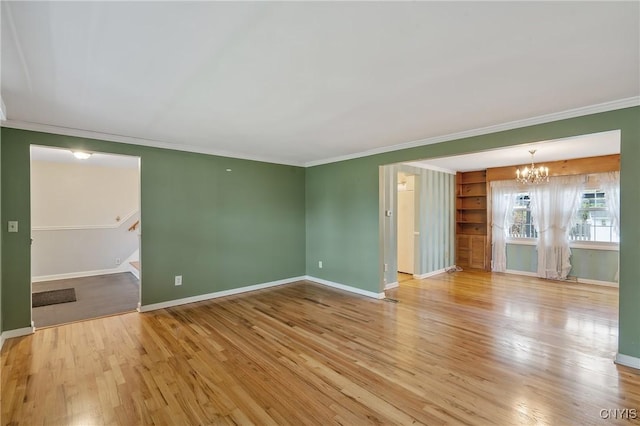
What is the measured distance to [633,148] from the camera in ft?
8.41

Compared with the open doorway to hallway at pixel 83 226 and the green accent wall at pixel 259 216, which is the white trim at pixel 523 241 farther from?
the open doorway to hallway at pixel 83 226

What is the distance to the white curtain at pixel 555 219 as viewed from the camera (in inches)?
225

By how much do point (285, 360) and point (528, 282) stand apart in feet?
17.4

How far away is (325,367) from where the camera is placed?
8.39 ft

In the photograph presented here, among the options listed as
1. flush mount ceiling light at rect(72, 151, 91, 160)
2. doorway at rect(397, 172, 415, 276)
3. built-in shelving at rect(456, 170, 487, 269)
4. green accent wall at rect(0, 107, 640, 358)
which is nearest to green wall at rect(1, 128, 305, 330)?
green accent wall at rect(0, 107, 640, 358)

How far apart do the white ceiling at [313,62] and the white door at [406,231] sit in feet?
10.2

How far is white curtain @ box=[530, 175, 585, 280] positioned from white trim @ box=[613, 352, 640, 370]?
3806 millimetres

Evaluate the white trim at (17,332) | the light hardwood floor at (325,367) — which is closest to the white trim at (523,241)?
the light hardwood floor at (325,367)

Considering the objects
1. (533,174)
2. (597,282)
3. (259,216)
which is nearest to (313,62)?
(259,216)

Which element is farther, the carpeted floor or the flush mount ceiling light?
the carpeted floor

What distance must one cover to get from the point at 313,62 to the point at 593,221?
6.54 m

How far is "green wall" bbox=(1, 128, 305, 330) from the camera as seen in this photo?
3.21 meters

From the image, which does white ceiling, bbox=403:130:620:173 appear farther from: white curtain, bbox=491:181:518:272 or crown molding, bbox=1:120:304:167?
crown molding, bbox=1:120:304:167

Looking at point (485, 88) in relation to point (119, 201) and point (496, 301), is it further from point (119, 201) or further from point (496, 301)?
point (119, 201)
